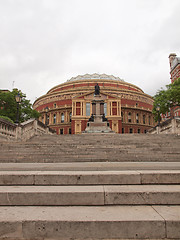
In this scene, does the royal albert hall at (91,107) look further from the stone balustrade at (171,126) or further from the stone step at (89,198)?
the stone step at (89,198)

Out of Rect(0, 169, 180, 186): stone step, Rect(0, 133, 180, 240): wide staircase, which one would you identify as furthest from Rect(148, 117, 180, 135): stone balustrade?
Rect(0, 169, 180, 186): stone step

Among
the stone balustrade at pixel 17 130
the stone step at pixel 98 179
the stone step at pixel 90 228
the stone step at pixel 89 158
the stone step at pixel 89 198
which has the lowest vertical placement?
the stone step at pixel 90 228

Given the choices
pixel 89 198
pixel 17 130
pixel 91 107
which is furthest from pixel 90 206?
pixel 91 107

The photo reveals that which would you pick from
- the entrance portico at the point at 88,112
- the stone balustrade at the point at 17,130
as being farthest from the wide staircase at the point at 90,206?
the entrance portico at the point at 88,112

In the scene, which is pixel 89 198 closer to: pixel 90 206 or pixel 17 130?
pixel 90 206

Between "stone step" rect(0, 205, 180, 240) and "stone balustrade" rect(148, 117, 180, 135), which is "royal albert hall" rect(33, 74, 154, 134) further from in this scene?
"stone step" rect(0, 205, 180, 240)

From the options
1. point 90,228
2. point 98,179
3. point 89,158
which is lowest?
point 90,228

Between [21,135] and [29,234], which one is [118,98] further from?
[29,234]

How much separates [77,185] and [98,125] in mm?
22306

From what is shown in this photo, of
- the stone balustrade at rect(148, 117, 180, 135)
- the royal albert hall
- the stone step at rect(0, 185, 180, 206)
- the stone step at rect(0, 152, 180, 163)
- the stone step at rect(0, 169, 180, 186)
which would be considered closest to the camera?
the stone step at rect(0, 185, 180, 206)

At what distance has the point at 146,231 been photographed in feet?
8.93

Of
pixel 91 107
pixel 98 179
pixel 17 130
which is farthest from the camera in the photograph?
pixel 91 107

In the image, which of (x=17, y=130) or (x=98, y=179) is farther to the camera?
(x=17, y=130)

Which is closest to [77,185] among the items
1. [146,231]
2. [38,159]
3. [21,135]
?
[146,231]
